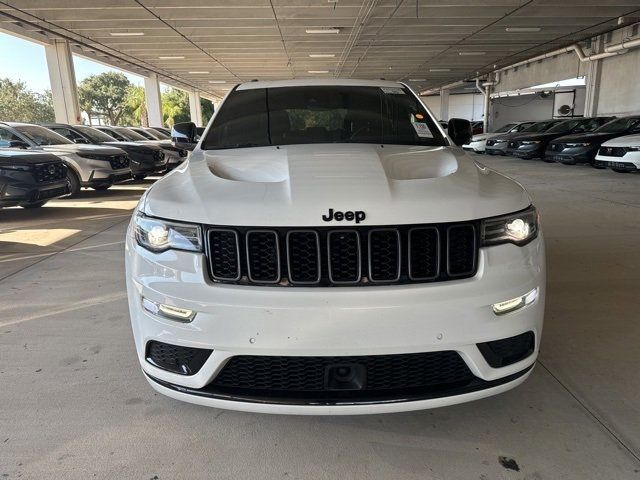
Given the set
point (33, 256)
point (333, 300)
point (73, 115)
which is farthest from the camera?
point (73, 115)

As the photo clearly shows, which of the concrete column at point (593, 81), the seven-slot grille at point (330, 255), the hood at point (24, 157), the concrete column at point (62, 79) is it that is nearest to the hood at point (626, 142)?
the concrete column at point (593, 81)

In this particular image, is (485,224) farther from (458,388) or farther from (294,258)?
(294,258)

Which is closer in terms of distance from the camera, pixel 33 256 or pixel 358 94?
pixel 358 94

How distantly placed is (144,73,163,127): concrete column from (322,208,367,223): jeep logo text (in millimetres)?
27594

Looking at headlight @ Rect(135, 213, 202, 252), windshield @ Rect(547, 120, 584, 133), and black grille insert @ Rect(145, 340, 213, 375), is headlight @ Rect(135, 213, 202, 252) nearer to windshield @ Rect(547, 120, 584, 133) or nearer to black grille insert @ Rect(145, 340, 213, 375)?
black grille insert @ Rect(145, 340, 213, 375)

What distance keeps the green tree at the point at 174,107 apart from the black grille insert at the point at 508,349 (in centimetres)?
4730

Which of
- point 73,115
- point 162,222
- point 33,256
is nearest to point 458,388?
point 162,222

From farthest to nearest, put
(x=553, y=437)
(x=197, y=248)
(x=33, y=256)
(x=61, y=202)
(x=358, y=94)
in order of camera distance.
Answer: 1. (x=61, y=202)
2. (x=33, y=256)
3. (x=358, y=94)
4. (x=553, y=437)
5. (x=197, y=248)

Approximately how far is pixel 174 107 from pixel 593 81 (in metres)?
41.2

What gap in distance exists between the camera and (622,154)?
10727 millimetres

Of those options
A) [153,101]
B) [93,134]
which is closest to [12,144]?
[93,134]

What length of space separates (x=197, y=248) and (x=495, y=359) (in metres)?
1.21

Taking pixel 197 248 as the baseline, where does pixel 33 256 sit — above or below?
below

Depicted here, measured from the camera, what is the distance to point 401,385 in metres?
1.79
